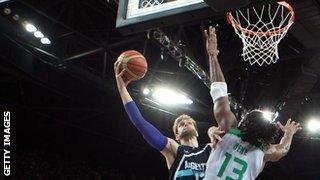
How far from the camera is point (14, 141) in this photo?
1170cm

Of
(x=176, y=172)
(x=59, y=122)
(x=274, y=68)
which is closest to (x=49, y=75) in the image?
(x=59, y=122)

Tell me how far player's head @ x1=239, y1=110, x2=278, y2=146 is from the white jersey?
0.03 metres

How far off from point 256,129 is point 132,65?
1419mm

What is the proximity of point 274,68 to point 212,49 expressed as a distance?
6.94m

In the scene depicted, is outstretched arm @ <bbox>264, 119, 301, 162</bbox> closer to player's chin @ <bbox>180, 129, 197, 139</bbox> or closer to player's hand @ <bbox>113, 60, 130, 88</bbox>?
player's chin @ <bbox>180, 129, 197, 139</bbox>

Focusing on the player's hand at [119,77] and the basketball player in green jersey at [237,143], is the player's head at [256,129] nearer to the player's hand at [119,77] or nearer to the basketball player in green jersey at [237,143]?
the basketball player in green jersey at [237,143]

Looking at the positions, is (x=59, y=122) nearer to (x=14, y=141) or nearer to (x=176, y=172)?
(x=14, y=141)

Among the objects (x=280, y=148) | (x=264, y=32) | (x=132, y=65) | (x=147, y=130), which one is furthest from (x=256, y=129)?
(x=264, y=32)

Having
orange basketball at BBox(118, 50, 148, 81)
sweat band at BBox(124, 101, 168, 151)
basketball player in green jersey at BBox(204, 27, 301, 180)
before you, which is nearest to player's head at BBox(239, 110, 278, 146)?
basketball player in green jersey at BBox(204, 27, 301, 180)

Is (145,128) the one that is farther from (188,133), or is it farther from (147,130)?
(188,133)

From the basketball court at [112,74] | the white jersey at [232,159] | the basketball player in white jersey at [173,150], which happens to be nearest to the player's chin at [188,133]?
the basketball player in white jersey at [173,150]

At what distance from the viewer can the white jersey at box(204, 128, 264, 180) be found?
8.36 feet

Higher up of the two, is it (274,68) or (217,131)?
(274,68)

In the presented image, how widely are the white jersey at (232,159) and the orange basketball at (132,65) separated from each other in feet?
3.95
